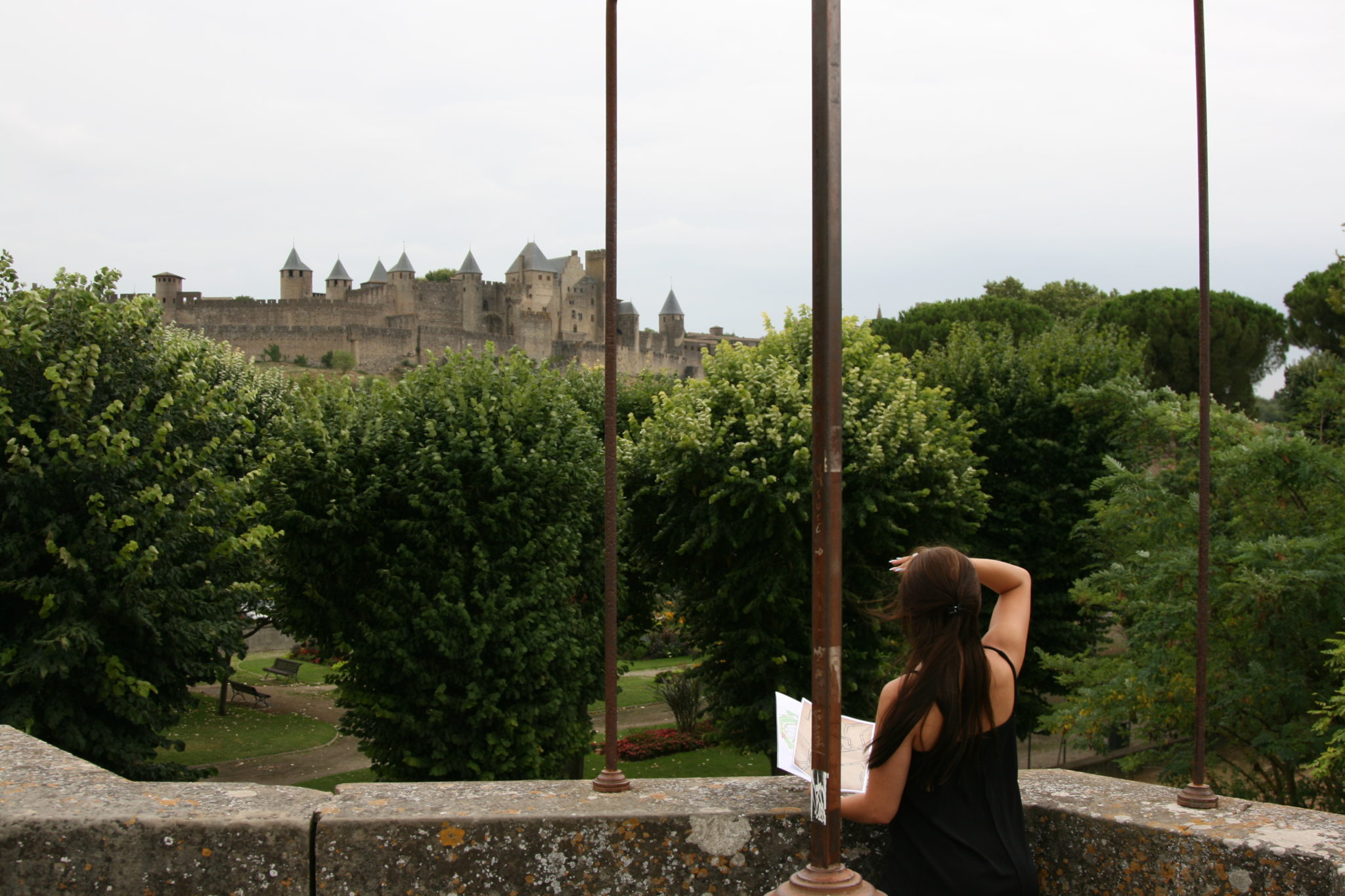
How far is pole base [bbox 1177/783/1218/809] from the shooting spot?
4480mm

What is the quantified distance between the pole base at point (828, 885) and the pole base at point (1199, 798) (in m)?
1.57

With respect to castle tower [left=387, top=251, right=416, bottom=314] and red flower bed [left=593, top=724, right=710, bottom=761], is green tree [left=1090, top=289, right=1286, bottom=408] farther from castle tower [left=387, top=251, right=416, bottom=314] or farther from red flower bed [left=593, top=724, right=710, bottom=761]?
castle tower [left=387, top=251, right=416, bottom=314]

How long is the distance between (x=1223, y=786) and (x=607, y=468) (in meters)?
14.3

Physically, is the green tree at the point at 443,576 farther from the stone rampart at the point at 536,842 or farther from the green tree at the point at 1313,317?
the green tree at the point at 1313,317

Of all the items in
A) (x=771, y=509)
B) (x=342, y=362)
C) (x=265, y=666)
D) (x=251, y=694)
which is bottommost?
(x=265, y=666)

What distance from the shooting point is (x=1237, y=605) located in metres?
13.6

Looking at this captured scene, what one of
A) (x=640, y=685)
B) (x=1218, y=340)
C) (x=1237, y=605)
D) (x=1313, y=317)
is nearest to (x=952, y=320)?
(x=1218, y=340)

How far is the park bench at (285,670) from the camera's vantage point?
34.8m

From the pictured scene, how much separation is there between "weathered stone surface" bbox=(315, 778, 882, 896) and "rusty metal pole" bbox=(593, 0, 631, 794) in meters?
0.32

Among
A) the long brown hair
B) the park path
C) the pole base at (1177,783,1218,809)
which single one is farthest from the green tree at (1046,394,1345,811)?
the long brown hair

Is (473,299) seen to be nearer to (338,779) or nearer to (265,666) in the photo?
(265,666)

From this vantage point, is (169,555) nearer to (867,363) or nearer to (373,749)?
(373,749)

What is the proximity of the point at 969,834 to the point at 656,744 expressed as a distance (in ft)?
78.4

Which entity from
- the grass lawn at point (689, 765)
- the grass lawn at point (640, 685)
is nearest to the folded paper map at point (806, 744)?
the grass lawn at point (689, 765)
